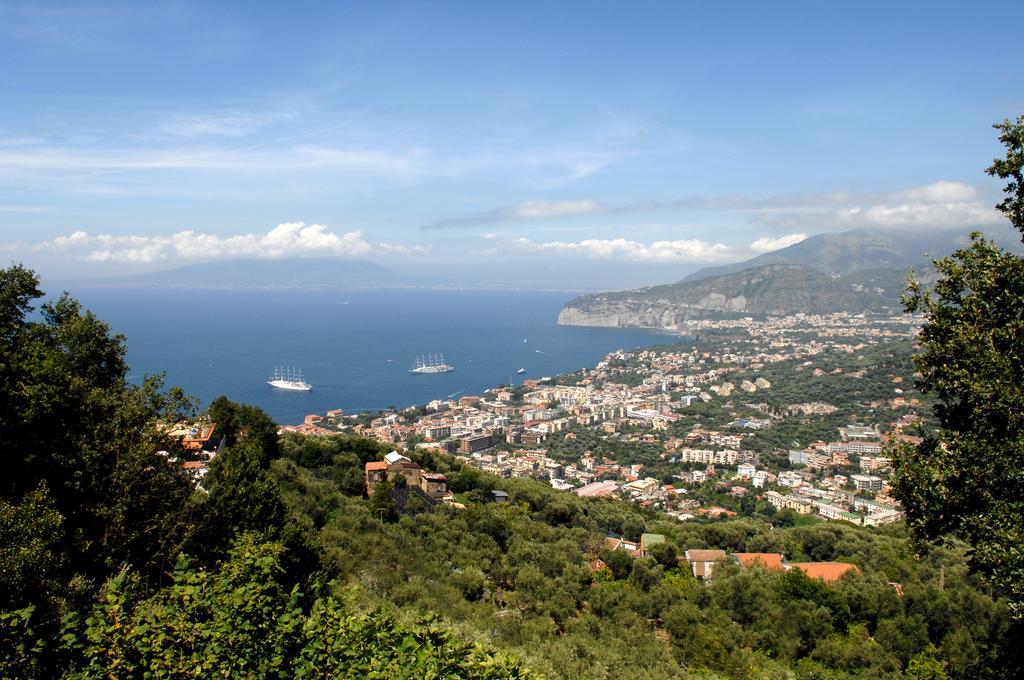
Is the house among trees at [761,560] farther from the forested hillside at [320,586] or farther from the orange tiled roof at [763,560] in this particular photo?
the forested hillside at [320,586]

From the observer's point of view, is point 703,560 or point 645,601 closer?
point 645,601

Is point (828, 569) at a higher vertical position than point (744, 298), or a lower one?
lower

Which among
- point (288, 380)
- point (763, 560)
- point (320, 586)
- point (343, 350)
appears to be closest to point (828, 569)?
point (763, 560)

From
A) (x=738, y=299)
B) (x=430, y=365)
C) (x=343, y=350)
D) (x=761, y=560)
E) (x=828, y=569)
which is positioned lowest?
(x=430, y=365)

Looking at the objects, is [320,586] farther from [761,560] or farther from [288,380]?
[288,380]

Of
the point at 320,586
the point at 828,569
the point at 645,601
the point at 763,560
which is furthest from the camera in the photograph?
the point at 763,560

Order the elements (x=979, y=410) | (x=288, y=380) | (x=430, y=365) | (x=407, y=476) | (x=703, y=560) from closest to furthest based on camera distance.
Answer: (x=979, y=410)
(x=703, y=560)
(x=407, y=476)
(x=288, y=380)
(x=430, y=365)

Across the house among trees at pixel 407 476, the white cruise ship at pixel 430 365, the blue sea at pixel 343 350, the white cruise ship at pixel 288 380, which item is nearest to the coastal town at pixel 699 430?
the house among trees at pixel 407 476
